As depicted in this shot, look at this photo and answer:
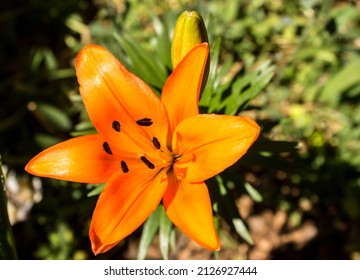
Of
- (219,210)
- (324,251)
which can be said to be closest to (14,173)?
(219,210)

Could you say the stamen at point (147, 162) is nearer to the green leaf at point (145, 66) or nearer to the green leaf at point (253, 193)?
the green leaf at point (145, 66)

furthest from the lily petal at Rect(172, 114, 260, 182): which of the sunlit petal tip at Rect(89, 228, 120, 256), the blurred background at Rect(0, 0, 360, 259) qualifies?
the blurred background at Rect(0, 0, 360, 259)

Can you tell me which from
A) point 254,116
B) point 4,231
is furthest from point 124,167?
point 254,116

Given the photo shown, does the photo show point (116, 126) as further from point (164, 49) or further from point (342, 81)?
point (342, 81)

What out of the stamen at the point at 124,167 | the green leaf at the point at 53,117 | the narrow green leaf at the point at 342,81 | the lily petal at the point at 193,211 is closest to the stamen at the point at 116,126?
Answer: the stamen at the point at 124,167

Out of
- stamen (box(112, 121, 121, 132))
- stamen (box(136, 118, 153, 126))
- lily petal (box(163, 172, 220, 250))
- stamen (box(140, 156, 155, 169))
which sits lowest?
lily petal (box(163, 172, 220, 250))

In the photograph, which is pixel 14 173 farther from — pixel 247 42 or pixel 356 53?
pixel 356 53

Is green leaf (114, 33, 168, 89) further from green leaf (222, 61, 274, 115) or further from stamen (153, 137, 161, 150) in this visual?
stamen (153, 137, 161, 150)

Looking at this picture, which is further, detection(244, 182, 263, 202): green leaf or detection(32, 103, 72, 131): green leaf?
detection(32, 103, 72, 131): green leaf
